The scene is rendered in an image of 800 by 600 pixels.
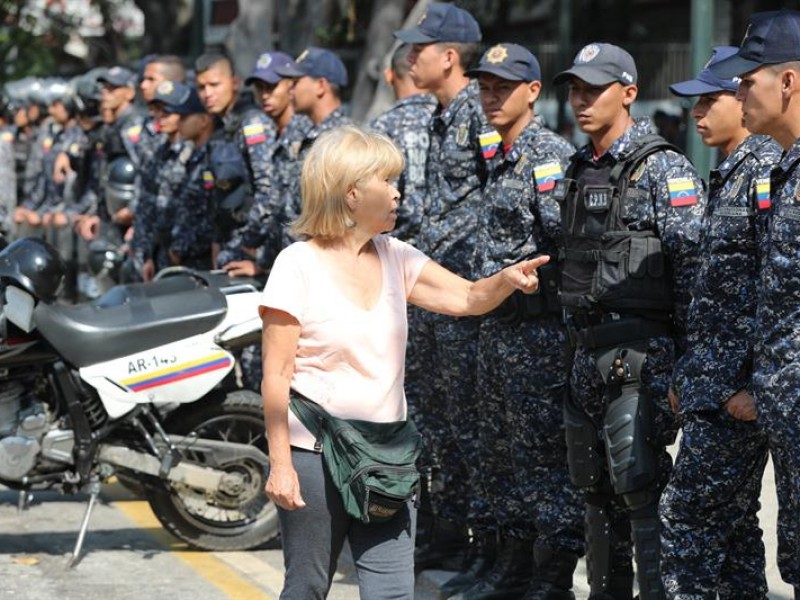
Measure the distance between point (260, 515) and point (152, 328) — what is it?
1040mm

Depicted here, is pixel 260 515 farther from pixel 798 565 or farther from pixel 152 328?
pixel 798 565

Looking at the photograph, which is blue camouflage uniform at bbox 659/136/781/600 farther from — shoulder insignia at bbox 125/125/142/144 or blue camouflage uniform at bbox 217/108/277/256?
shoulder insignia at bbox 125/125/142/144

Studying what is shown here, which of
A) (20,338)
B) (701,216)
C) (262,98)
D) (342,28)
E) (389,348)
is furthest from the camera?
(342,28)

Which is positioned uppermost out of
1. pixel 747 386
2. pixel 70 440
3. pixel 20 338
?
pixel 747 386

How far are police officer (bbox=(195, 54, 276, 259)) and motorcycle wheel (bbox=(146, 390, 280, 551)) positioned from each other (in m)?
1.51

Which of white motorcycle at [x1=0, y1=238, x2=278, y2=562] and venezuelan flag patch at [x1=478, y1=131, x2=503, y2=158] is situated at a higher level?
venezuelan flag patch at [x1=478, y1=131, x2=503, y2=158]

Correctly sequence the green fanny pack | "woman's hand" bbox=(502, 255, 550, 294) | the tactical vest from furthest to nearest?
the tactical vest → "woman's hand" bbox=(502, 255, 550, 294) → the green fanny pack

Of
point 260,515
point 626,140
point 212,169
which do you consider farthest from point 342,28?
point 626,140

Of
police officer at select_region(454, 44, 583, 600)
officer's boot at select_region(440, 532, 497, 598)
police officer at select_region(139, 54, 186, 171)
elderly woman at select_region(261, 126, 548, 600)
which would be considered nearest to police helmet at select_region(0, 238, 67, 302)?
police officer at select_region(454, 44, 583, 600)

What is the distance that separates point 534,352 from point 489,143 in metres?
1.00

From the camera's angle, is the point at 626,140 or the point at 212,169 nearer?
the point at 626,140

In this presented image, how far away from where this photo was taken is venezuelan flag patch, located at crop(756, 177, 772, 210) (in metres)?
4.69

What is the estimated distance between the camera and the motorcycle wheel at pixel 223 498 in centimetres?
720

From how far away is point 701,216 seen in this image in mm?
5340
